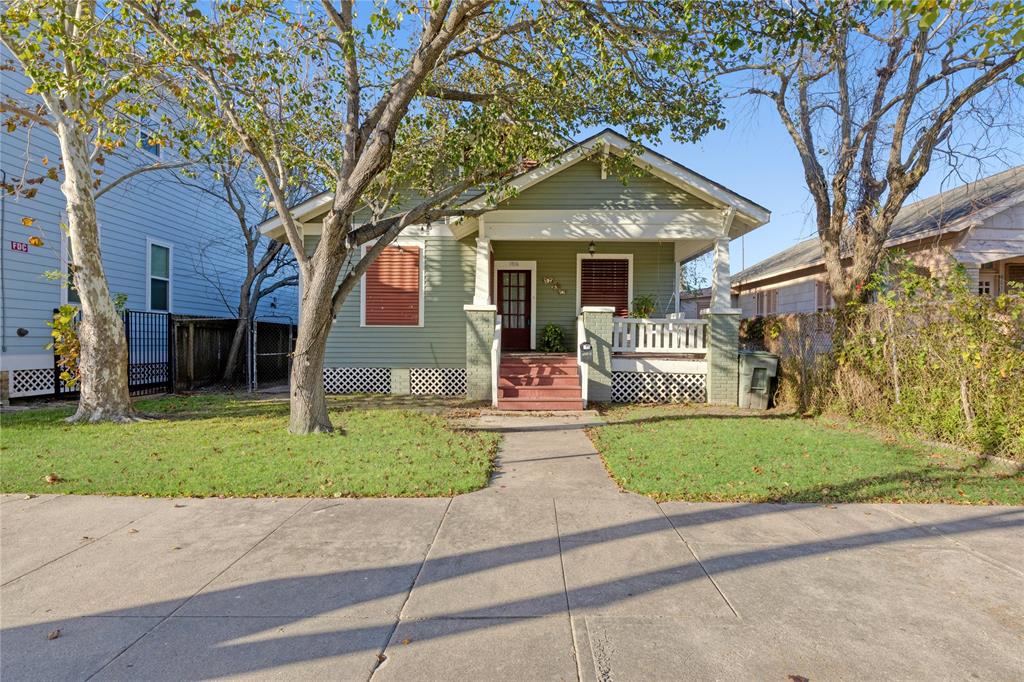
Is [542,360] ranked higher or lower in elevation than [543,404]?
higher

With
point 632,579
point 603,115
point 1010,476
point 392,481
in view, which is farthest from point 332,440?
point 1010,476

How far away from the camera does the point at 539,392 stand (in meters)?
11.0

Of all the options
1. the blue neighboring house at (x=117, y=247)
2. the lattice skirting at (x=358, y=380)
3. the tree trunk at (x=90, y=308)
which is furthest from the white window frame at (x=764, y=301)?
the tree trunk at (x=90, y=308)

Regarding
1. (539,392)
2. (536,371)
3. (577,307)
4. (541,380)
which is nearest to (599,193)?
(577,307)

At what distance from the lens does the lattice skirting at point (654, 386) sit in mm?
11875

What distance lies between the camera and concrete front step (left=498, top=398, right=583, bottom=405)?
1073cm

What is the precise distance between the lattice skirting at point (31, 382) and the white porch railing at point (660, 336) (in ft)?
38.5

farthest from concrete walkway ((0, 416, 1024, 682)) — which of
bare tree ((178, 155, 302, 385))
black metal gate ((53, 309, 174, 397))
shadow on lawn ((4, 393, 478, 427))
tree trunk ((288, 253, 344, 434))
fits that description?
bare tree ((178, 155, 302, 385))

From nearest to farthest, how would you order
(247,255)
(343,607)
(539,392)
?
(343,607)
(539,392)
(247,255)

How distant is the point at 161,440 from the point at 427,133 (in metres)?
6.42

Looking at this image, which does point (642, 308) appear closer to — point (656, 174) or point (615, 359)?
point (615, 359)

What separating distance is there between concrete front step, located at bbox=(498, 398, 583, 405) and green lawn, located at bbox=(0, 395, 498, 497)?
1575mm

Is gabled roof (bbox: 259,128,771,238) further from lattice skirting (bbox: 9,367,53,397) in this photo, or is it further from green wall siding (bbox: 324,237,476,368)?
lattice skirting (bbox: 9,367,53,397)

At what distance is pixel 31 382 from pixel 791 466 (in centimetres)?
1387
